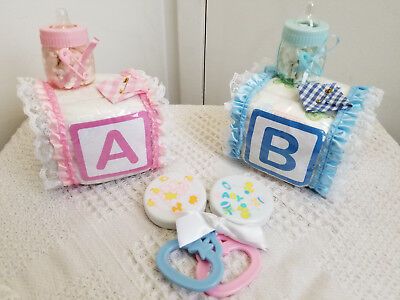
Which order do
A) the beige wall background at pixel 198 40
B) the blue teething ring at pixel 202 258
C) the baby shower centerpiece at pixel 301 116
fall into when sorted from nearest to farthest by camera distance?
1. the blue teething ring at pixel 202 258
2. the baby shower centerpiece at pixel 301 116
3. the beige wall background at pixel 198 40

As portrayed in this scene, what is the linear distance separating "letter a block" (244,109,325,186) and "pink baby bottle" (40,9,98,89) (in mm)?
269

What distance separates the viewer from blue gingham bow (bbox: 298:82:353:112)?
0.50 meters

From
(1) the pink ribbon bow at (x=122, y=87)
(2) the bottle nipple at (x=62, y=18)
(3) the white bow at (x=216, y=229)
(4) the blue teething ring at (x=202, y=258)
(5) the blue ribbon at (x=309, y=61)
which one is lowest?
(4) the blue teething ring at (x=202, y=258)

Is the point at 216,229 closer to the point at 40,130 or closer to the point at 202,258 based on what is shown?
the point at 202,258

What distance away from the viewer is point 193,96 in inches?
39.7

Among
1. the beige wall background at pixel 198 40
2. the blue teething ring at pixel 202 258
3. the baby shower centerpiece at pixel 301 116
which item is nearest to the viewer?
the blue teething ring at pixel 202 258

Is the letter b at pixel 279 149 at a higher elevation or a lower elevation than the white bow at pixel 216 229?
higher

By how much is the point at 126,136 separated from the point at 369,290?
377 mm

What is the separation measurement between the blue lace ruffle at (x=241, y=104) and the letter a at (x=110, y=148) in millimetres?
166

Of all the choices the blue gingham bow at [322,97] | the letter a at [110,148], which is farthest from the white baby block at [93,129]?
the blue gingham bow at [322,97]

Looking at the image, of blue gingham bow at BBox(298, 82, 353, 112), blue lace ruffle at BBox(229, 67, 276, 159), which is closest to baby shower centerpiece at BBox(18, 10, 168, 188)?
blue lace ruffle at BBox(229, 67, 276, 159)

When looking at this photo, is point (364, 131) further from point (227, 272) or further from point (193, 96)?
point (193, 96)

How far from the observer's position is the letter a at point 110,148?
0.50 meters

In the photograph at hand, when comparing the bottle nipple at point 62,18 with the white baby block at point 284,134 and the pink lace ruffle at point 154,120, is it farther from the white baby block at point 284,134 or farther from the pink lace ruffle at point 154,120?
the white baby block at point 284,134
